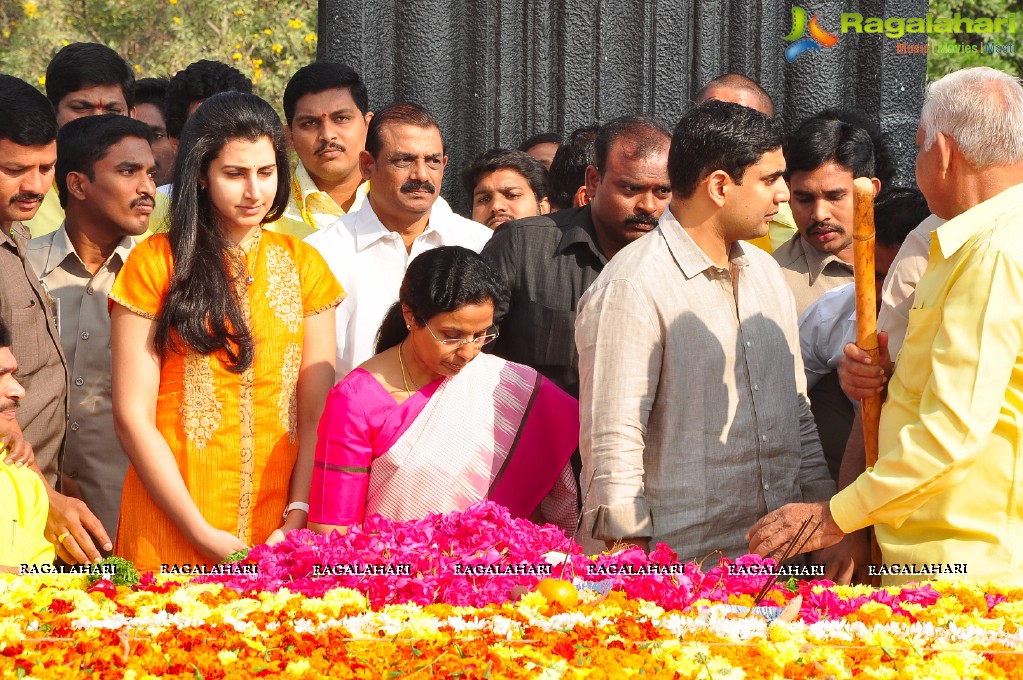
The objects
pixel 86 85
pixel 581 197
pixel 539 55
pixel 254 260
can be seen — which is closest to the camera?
pixel 254 260

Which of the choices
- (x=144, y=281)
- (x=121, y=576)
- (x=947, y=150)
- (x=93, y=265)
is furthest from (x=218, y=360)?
(x=947, y=150)

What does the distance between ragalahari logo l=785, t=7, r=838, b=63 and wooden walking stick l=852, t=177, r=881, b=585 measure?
2727 mm

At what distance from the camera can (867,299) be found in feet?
10.5

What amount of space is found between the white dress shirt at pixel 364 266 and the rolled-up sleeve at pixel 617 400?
121 cm

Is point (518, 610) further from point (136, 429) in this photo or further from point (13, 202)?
point (13, 202)

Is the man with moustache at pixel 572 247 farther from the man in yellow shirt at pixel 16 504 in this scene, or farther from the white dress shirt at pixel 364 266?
the man in yellow shirt at pixel 16 504

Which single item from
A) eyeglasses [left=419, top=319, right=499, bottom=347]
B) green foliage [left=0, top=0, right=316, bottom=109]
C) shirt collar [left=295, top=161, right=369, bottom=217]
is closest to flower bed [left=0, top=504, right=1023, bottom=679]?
eyeglasses [left=419, top=319, right=499, bottom=347]

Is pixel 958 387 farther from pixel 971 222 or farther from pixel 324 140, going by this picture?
pixel 324 140

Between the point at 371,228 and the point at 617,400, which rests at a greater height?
the point at 371,228

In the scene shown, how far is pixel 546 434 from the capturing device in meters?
3.80

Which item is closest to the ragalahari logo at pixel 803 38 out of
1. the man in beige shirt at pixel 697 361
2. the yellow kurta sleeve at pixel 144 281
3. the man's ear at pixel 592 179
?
the man's ear at pixel 592 179

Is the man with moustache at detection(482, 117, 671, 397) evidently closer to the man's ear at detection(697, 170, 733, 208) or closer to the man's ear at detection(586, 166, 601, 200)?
the man's ear at detection(586, 166, 601, 200)

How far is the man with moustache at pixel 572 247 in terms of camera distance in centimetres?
417

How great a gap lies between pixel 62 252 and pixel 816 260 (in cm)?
277
